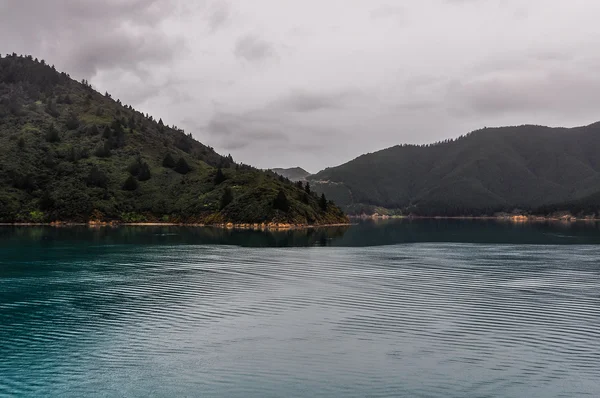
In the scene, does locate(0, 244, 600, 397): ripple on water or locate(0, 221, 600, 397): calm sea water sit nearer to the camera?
locate(0, 221, 600, 397): calm sea water

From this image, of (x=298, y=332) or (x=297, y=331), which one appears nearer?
(x=298, y=332)

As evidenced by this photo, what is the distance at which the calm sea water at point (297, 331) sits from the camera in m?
28.3

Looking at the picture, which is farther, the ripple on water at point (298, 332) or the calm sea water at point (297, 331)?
the ripple on water at point (298, 332)

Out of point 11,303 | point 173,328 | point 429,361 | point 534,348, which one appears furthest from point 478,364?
point 11,303

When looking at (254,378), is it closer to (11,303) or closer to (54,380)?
(54,380)

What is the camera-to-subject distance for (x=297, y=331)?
4012 centimetres

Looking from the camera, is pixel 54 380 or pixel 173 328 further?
pixel 173 328

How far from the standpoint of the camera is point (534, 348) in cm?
3541

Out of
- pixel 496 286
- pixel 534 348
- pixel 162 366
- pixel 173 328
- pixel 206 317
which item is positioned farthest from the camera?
pixel 496 286

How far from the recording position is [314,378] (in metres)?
Result: 29.1

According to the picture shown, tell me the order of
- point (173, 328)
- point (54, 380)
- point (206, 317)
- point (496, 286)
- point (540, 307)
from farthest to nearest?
point (496, 286), point (540, 307), point (206, 317), point (173, 328), point (54, 380)

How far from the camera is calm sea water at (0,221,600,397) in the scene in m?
28.3

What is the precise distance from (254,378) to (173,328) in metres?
13.6

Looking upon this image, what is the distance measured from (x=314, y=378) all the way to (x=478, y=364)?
10279 millimetres
